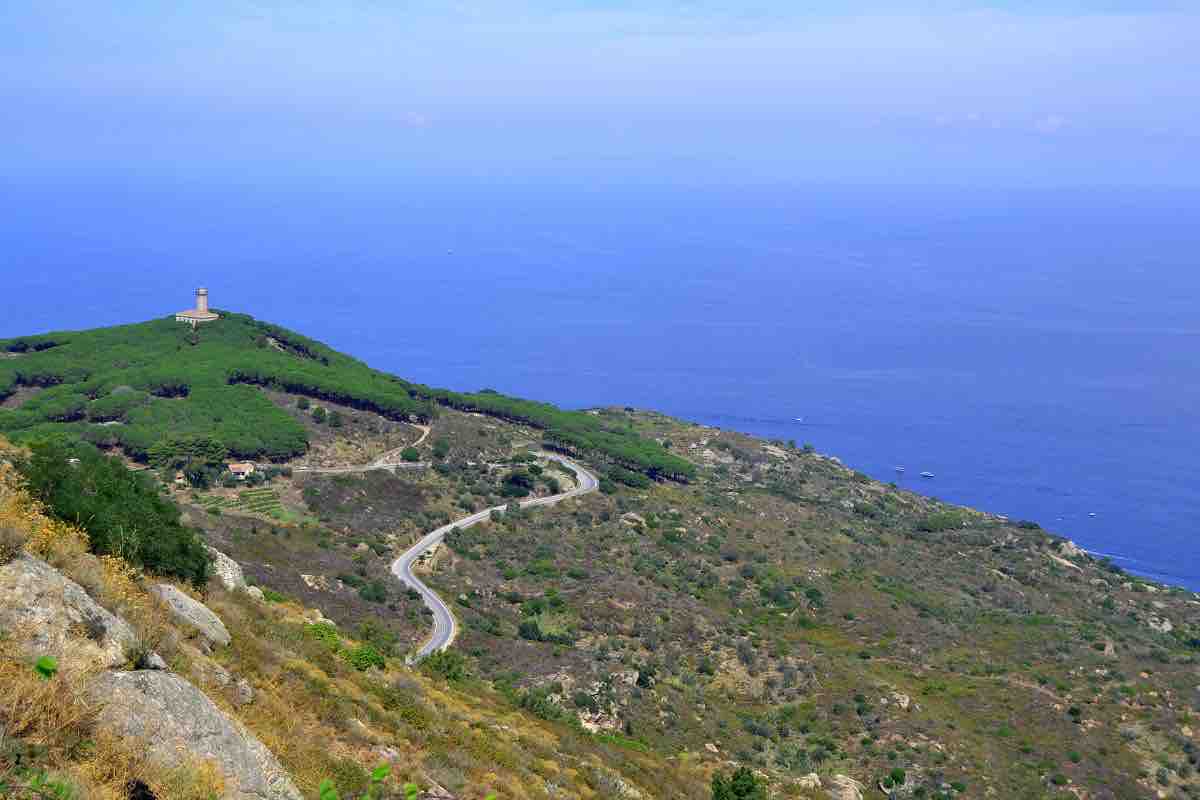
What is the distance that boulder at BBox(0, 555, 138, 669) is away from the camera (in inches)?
341

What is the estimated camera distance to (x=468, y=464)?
58.2 m

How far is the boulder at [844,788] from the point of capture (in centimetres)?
2522

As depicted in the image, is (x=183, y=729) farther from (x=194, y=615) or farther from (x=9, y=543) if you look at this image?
(x=194, y=615)

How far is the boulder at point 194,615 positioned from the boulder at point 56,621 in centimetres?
275

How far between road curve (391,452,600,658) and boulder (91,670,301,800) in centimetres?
1963

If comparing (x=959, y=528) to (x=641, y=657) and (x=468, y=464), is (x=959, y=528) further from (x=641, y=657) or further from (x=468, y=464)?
(x=641, y=657)

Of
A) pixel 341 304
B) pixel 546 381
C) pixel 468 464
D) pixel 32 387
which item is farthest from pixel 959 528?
pixel 341 304

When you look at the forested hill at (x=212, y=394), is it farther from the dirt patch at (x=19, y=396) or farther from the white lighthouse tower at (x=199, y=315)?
the white lighthouse tower at (x=199, y=315)

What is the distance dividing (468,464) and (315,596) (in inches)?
1028

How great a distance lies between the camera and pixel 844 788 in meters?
25.8

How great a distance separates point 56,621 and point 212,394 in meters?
52.9

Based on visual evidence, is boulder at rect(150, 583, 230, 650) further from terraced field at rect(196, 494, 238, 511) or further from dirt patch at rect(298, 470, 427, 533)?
dirt patch at rect(298, 470, 427, 533)

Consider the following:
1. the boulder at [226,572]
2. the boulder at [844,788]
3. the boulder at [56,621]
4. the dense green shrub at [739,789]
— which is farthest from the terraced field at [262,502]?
the boulder at [56,621]

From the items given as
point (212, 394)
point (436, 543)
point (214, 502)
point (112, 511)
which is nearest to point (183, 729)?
point (112, 511)
